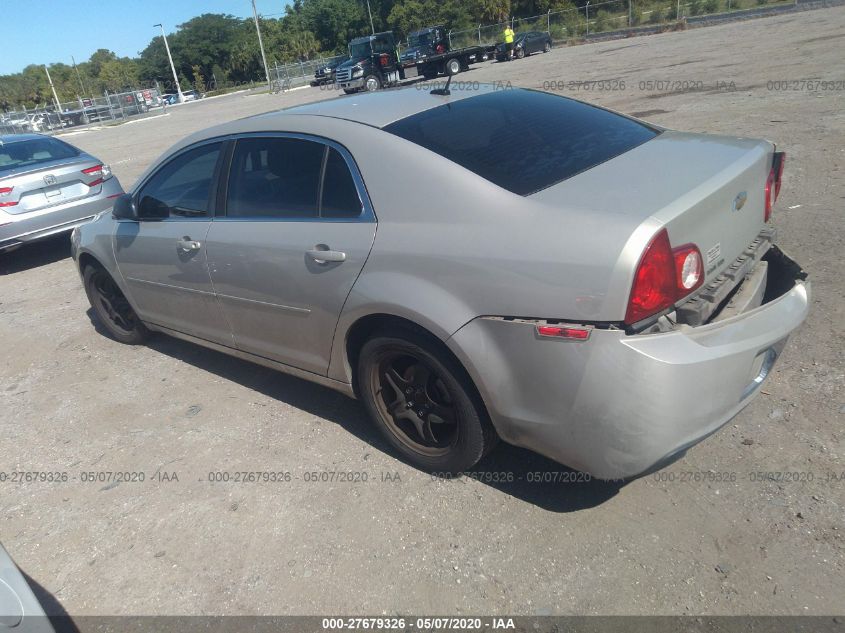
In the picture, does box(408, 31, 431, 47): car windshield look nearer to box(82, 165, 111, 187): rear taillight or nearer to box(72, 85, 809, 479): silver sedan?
box(82, 165, 111, 187): rear taillight

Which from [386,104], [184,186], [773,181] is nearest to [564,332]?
[773,181]

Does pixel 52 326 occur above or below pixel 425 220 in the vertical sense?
below

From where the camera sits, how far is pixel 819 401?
3.15 metres

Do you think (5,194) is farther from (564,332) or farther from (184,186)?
(564,332)

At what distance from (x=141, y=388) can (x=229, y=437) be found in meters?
1.14

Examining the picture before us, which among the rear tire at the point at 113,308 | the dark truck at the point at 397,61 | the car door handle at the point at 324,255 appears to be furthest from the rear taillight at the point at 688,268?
the dark truck at the point at 397,61

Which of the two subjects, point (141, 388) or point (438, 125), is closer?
point (438, 125)

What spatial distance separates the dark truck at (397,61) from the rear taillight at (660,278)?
28.8 metres

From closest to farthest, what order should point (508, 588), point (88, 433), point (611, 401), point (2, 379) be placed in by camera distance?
1. point (611, 401)
2. point (508, 588)
3. point (88, 433)
4. point (2, 379)

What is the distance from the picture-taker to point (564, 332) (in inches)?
88.7

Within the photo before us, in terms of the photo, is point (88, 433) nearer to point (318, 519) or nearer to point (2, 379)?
point (2, 379)

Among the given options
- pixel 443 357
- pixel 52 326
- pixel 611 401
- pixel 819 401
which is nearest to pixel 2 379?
pixel 52 326

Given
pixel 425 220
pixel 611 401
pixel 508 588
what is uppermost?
pixel 425 220

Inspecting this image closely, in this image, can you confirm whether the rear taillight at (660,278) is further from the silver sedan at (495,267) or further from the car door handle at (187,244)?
the car door handle at (187,244)
